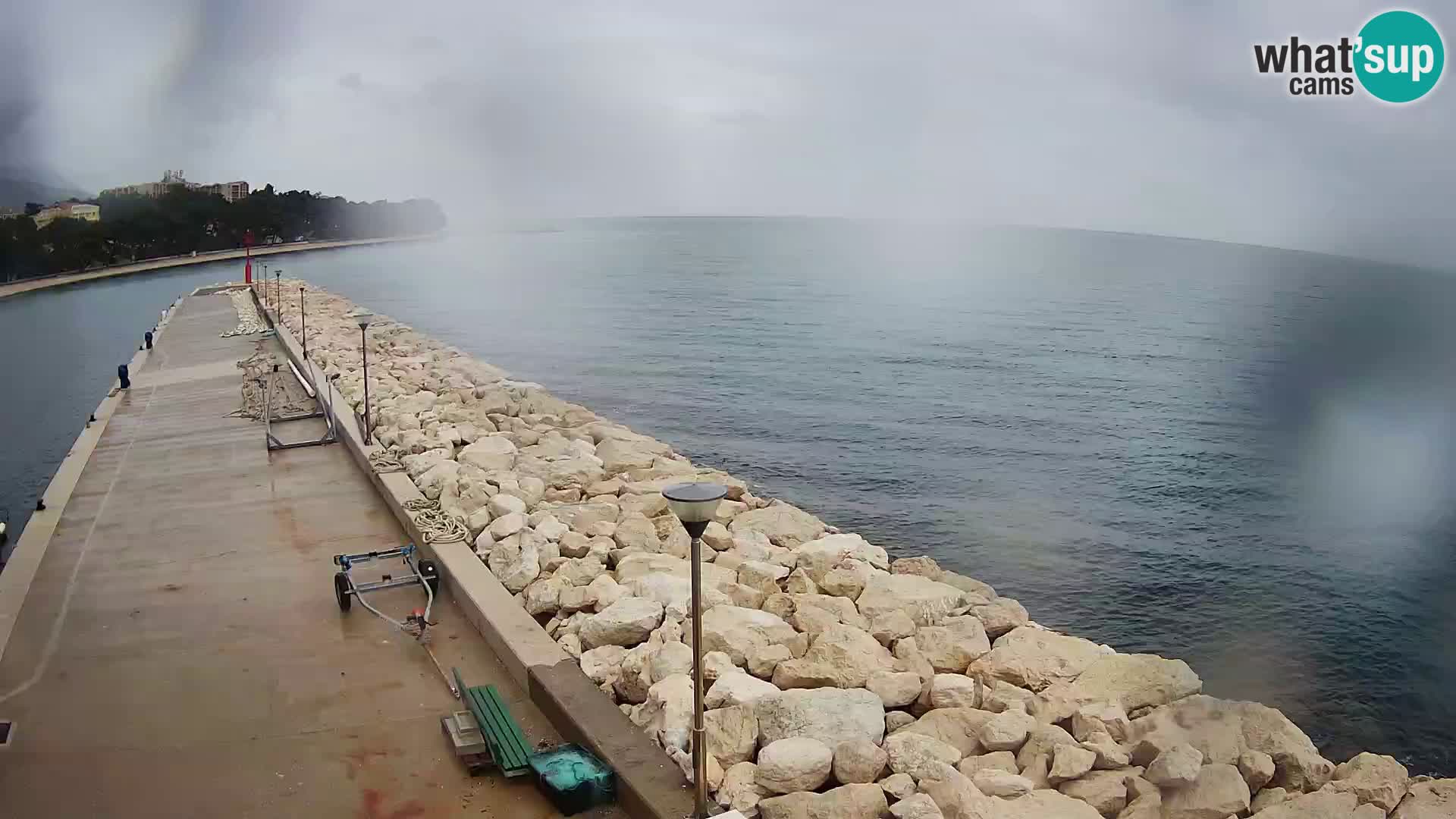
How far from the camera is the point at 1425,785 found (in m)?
4.76

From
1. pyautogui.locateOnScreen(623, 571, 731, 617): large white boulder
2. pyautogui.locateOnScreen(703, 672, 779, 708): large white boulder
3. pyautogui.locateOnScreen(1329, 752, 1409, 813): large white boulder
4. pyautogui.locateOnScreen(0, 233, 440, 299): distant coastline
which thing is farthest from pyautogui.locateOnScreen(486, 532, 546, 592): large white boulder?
pyautogui.locateOnScreen(0, 233, 440, 299): distant coastline

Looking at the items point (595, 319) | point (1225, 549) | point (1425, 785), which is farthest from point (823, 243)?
point (1425, 785)

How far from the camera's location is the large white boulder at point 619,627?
19.7 feet

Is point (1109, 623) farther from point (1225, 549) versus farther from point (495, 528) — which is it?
point (495, 528)

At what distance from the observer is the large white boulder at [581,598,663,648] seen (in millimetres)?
6004

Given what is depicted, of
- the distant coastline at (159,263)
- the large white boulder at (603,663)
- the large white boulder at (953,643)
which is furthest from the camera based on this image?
the distant coastline at (159,263)

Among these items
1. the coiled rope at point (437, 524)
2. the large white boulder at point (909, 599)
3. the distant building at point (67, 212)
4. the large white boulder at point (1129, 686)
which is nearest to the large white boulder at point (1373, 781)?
the large white boulder at point (1129, 686)

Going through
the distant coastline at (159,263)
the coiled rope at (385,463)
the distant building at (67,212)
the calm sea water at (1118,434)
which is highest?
the distant building at (67,212)

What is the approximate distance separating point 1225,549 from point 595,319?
98.0ft

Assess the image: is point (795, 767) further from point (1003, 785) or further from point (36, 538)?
point (36, 538)

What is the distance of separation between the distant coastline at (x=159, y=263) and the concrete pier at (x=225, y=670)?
46.8 meters

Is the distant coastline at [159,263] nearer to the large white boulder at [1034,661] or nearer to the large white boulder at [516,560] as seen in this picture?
the large white boulder at [516,560]

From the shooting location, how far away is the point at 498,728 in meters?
5.05

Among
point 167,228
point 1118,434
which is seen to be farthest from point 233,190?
point 1118,434
